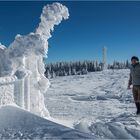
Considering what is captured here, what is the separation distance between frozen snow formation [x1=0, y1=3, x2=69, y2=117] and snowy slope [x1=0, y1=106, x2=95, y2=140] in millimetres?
1593

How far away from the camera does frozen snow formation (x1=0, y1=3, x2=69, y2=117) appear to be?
13.0 meters

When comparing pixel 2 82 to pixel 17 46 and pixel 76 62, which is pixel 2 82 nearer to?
pixel 17 46

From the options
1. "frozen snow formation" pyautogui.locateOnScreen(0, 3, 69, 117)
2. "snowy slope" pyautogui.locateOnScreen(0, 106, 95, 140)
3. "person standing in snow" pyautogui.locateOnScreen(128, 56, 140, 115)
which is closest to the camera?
"snowy slope" pyautogui.locateOnScreen(0, 106, 95, 140)

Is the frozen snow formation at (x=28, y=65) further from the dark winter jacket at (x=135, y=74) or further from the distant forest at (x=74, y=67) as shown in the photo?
the distant forest at (x=74, y=67)

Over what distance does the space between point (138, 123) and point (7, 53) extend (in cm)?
635

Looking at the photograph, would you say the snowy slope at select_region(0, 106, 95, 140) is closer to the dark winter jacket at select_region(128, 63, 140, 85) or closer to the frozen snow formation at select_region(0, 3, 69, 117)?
the frozen snow formation at select_region(0, 3, 69, 117)

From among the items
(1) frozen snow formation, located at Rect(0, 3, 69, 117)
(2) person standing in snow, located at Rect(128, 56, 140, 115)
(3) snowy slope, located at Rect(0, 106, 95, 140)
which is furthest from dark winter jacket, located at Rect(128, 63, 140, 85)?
(1) frozen snow formation, located at Rect(0, 3, 69, 117)

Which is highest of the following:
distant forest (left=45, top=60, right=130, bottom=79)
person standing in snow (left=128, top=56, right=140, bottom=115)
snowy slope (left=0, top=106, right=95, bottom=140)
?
distant forest (left=45, top=60, right=130, bottom=79)

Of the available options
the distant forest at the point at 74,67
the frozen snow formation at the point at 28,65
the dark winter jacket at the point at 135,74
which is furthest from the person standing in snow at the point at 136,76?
the distant forest at the point at 74,67

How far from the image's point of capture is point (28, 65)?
15.2 metres

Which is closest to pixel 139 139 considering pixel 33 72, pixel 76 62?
pixel 33 72

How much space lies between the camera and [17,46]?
1416 centimetres

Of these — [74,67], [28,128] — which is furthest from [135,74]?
[74,67]

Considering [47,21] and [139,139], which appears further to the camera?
[47,21]
